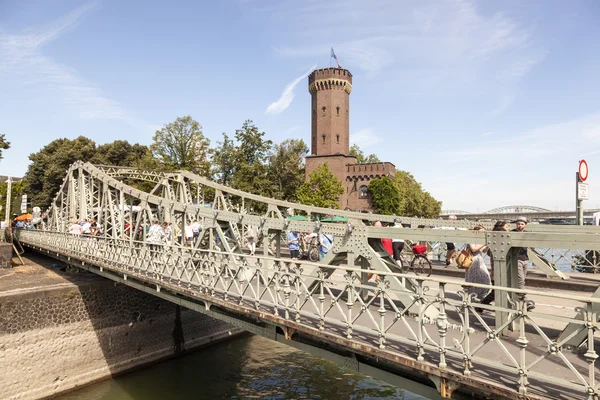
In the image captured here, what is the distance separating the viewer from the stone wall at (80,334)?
479 inches

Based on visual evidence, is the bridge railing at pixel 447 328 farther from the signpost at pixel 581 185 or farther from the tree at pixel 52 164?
the tree at pixel 52 164

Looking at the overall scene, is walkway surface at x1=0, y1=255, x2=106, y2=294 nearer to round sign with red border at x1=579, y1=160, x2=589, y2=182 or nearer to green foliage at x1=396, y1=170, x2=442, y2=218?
round sign with red border at x1=579, y1=160, x2=589, y2=182

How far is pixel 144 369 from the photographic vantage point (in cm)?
1459

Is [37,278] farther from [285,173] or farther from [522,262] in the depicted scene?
[285,173]

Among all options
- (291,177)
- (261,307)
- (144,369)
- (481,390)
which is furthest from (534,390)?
(291,177)

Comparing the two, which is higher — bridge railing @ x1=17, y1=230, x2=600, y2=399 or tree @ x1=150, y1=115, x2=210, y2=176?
tree @ x1=150, y1=115, x2=210, y2=176

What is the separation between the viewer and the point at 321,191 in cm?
4262

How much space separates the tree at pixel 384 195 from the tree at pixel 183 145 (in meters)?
22.5

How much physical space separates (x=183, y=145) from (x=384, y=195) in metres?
25.8

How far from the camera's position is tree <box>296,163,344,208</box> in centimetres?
4169

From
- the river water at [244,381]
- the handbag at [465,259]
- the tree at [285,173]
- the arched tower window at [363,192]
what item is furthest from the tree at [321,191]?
the handbag at [465,259]

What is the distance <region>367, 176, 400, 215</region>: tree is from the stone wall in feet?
121

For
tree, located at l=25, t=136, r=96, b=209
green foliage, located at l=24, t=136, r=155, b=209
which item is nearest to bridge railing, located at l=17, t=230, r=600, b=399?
green foliage, located at l=24, t=136, r=155, b=209

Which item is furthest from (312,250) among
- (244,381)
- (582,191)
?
(582,191)
